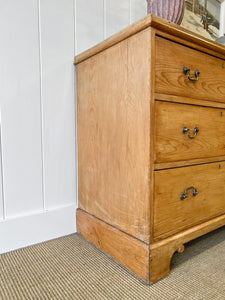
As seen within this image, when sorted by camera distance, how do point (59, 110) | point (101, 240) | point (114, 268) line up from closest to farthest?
1. point (114, 268)
2. point (101, 240)
3. point (59, 110)

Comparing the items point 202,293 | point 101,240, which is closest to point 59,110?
point 101,240

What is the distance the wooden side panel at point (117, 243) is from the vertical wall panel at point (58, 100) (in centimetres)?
14

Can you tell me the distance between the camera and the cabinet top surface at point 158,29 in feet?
2.14

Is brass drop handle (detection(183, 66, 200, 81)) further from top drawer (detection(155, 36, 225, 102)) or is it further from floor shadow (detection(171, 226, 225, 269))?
floor shadow (detection(171, 226, 225, 269))

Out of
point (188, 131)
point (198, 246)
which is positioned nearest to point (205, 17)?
point (188, 131)

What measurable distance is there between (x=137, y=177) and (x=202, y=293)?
1.25ft

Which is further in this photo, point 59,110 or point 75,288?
point 59,110

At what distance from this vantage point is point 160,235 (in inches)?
28.5

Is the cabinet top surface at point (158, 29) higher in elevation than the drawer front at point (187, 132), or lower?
higher

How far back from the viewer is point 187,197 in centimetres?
79

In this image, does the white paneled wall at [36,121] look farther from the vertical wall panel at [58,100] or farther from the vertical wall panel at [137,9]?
the vertical wall panel at [137,9]

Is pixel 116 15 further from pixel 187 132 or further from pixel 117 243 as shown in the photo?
pixel 117 243

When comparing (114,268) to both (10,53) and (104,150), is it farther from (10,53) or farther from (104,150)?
(10,53)

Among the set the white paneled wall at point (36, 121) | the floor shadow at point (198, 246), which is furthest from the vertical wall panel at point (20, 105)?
the floor shadow at point (198, 246)
